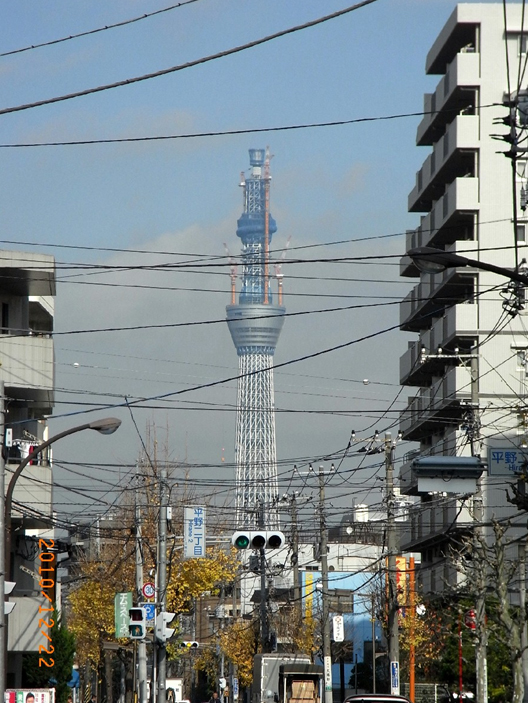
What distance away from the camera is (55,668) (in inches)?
1857

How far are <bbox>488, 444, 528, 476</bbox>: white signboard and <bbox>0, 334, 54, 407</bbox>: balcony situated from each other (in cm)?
1528

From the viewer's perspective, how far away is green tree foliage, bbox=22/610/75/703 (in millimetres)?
45125

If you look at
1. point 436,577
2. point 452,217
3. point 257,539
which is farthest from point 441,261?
point 436,577

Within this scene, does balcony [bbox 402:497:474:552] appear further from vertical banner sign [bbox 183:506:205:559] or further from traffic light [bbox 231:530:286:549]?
traffic light [bbox 231:530:286:549]

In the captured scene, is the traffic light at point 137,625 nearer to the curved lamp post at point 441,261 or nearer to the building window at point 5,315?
the building window at point 5,315

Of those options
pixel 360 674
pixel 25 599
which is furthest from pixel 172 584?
pixel 360 674

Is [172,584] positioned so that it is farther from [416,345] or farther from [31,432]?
[416,345]

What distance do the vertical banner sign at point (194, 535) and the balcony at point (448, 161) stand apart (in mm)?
21001

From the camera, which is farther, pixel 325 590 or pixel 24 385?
pixel 325 590

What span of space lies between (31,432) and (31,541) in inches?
151

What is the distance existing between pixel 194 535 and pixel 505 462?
65.0 feet

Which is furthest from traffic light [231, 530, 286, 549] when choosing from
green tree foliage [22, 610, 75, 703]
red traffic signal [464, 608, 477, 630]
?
green tree foliage [22, 610, 75, 703]

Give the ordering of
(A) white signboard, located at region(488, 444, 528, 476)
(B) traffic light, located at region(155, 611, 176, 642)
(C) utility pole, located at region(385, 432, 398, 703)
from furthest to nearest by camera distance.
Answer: (C) utility pole, located at region(385, 432, 398, 703), (B) traffic light, located at region(155, 611, 176, 642), (A) white signboard, located at region(488, 444, 528, 476)

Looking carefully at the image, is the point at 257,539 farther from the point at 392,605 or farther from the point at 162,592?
the point at 162,592
